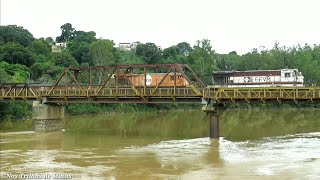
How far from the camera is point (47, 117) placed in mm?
62812

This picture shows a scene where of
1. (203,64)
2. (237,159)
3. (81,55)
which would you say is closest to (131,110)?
(203,64)

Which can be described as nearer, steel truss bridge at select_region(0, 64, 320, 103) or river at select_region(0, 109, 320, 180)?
river at select_region(0, 109, 320, 180)

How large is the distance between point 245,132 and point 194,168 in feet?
90.9

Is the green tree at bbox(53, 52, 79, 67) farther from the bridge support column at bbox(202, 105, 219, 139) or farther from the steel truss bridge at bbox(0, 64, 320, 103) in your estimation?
the bridge support column at bbox(202, 105, 219, 139)

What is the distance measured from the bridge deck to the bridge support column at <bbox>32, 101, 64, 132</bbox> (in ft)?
3.75

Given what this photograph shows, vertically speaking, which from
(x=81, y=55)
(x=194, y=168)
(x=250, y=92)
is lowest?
(x=194, y=168)

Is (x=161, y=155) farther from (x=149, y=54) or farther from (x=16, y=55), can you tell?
(x=149, y=54)

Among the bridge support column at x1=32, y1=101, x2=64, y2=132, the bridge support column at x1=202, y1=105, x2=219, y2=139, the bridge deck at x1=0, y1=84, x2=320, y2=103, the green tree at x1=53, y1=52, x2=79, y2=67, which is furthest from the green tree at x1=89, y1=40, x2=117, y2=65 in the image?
the bridge support column at x1=202, y1=105, x2=219, y2=139

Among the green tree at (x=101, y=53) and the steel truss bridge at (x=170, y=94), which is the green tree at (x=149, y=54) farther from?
the steel truss bridge at (x=170, y=94)

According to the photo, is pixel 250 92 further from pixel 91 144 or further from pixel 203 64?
pixel 203 64

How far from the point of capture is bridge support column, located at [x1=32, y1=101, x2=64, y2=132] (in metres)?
62.3

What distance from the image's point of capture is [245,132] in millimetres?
60312

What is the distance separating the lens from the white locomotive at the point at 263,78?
229 feet

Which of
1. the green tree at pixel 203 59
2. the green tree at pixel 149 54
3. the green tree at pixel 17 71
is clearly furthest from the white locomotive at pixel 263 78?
the green tree at pixel 149 54
